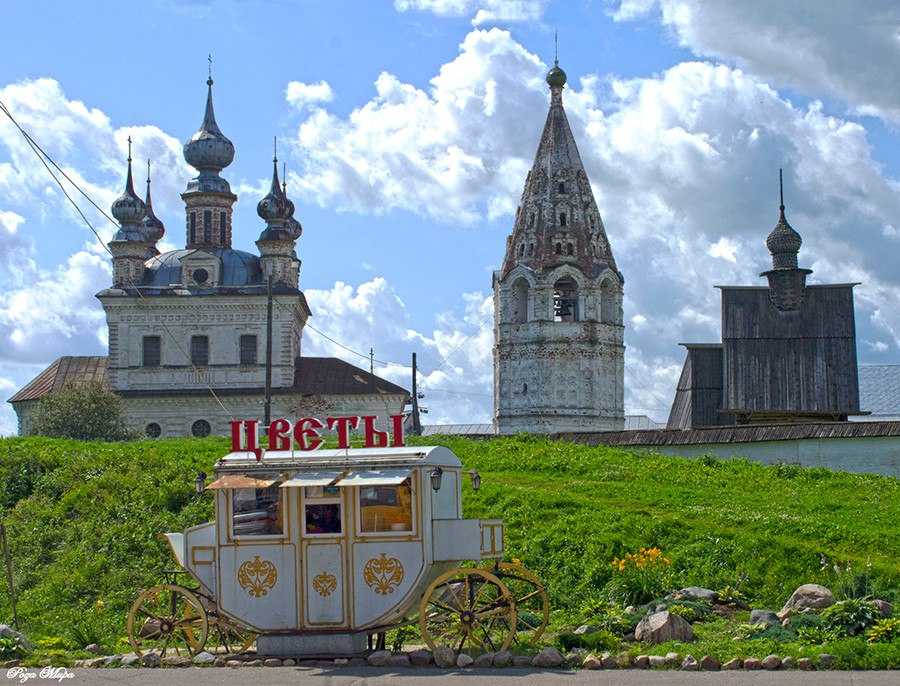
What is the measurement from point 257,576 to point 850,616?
7.30m

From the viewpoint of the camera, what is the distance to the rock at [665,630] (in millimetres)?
18203

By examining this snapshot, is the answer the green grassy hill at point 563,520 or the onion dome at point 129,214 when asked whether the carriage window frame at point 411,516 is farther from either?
the onion dome at point 129,214

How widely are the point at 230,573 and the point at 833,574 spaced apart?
9800 millimetres

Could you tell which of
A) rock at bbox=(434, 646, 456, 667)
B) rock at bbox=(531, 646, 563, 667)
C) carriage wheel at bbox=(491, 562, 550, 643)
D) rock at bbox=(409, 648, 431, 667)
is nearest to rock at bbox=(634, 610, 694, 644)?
carriage wheel at bbox=(491, 562, 550, 643)

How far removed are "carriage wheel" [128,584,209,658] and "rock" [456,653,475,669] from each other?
3.44 m

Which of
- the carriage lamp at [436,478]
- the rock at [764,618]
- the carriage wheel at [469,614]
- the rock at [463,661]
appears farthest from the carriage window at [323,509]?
the rock at [764,618]

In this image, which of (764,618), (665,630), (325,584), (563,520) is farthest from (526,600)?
(563,520)

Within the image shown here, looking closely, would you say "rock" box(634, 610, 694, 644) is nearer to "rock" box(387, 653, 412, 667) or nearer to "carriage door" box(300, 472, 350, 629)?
"rock" box(387, 653, 412, 667)

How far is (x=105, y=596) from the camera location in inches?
960

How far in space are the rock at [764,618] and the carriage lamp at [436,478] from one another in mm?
4415

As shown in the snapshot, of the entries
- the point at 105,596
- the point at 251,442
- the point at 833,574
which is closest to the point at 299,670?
the point at 251,442

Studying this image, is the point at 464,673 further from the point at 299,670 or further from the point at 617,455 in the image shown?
the point at 617,455

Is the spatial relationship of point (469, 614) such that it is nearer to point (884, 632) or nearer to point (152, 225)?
point (884, 632)

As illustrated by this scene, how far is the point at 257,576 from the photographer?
1869cm
